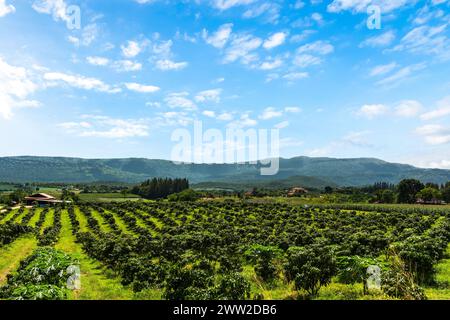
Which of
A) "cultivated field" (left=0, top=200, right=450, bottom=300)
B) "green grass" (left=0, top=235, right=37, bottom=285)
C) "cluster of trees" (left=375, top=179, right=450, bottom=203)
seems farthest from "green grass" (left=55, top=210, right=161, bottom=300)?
"cluster of trees" (left=375, top=179, right=450, bottom=203)

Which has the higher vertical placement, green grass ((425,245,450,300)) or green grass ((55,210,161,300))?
green grass ((425,245,450,300))

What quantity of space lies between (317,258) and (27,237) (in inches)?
2559

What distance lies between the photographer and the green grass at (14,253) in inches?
1570

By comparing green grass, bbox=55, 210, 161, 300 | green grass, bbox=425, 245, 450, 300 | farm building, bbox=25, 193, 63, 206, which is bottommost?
farm building, bbox=25, 193, 63, 206

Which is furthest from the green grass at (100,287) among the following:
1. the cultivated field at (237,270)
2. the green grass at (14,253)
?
the green grass at (14,253)

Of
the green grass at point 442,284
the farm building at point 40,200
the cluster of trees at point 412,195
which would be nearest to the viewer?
the green grass at point 442,284

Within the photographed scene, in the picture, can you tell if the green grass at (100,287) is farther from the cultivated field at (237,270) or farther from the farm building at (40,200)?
the farm building at (40,200)

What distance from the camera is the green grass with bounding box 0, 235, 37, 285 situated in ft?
131

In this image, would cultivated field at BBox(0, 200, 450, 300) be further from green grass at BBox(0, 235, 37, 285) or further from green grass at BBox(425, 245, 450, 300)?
green grass at BBox(0, 235, 37, 285)

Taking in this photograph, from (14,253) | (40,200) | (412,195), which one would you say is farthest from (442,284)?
(40,200)

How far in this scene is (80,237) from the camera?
56188 mm

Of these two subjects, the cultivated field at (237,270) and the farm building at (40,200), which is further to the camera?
the farm building at (40,200)

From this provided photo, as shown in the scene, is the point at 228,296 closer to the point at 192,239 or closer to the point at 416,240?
the point at 416,240

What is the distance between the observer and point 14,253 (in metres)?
51.4
